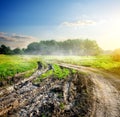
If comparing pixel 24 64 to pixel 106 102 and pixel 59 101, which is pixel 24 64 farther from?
pixel 106 102

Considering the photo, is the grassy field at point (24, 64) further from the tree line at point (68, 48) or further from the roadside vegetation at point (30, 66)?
the tree line at point (68, 48)

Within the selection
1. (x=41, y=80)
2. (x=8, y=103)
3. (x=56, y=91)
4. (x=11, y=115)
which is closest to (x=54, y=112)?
(x=11, y=115)

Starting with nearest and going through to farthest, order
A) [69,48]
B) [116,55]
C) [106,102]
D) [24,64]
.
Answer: [106,102]
[24,64]
[116,55]
[69,48]

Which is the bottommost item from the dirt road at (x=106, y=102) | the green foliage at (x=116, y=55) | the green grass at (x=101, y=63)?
the dirt road at (x=106, y=102)

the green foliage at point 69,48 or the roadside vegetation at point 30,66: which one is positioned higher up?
the green foliage at point 69,48

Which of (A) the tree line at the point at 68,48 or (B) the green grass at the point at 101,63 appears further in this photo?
Result: (A) the tree line at the point at 68,48

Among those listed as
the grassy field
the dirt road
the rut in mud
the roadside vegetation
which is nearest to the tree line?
the roadside vegetation

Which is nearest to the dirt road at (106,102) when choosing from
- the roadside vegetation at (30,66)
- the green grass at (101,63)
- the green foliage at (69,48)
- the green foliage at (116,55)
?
the roadside vegetation at (30,66)

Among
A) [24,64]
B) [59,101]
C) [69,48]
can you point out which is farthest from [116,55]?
[69,48]

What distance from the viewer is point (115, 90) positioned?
23.2 m

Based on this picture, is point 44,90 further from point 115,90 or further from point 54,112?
point 115,90

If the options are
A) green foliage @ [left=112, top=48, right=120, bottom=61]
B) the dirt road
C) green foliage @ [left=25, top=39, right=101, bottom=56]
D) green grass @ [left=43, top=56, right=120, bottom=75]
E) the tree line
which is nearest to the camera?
the dirt road

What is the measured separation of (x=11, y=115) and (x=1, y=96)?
5.18 metres

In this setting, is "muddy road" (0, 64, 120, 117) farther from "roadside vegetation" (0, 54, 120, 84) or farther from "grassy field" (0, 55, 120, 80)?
"grassy field" (0, 55, 120, 80)
